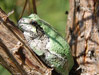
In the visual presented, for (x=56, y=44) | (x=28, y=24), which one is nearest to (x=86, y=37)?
(x=56, y=44)

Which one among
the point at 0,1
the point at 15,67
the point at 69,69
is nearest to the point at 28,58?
the point at 15,67

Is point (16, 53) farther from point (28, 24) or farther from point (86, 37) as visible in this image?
point (86, 37)

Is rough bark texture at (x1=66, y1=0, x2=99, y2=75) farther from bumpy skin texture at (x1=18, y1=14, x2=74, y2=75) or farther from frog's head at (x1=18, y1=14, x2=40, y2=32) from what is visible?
frog's head at (x1=18, y1=14, x2=40, y2=32)

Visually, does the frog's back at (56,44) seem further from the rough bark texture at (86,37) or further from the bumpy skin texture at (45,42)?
the rough bark texture at (86,37)

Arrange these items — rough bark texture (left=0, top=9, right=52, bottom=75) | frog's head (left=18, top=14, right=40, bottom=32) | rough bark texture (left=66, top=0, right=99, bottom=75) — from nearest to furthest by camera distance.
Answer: rough bark texture (left=0, top=9, right=52, bottom=75)
frog's head (left=18, top=14, right=40, bottom=32)
rough bark texture (left=66, top=0, right=99, bottom=75)

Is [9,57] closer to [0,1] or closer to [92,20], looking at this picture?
[92,20]

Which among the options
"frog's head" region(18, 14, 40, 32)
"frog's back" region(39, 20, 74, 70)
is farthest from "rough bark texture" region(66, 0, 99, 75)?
"frog's head" region(18, 14, 40, 32)
